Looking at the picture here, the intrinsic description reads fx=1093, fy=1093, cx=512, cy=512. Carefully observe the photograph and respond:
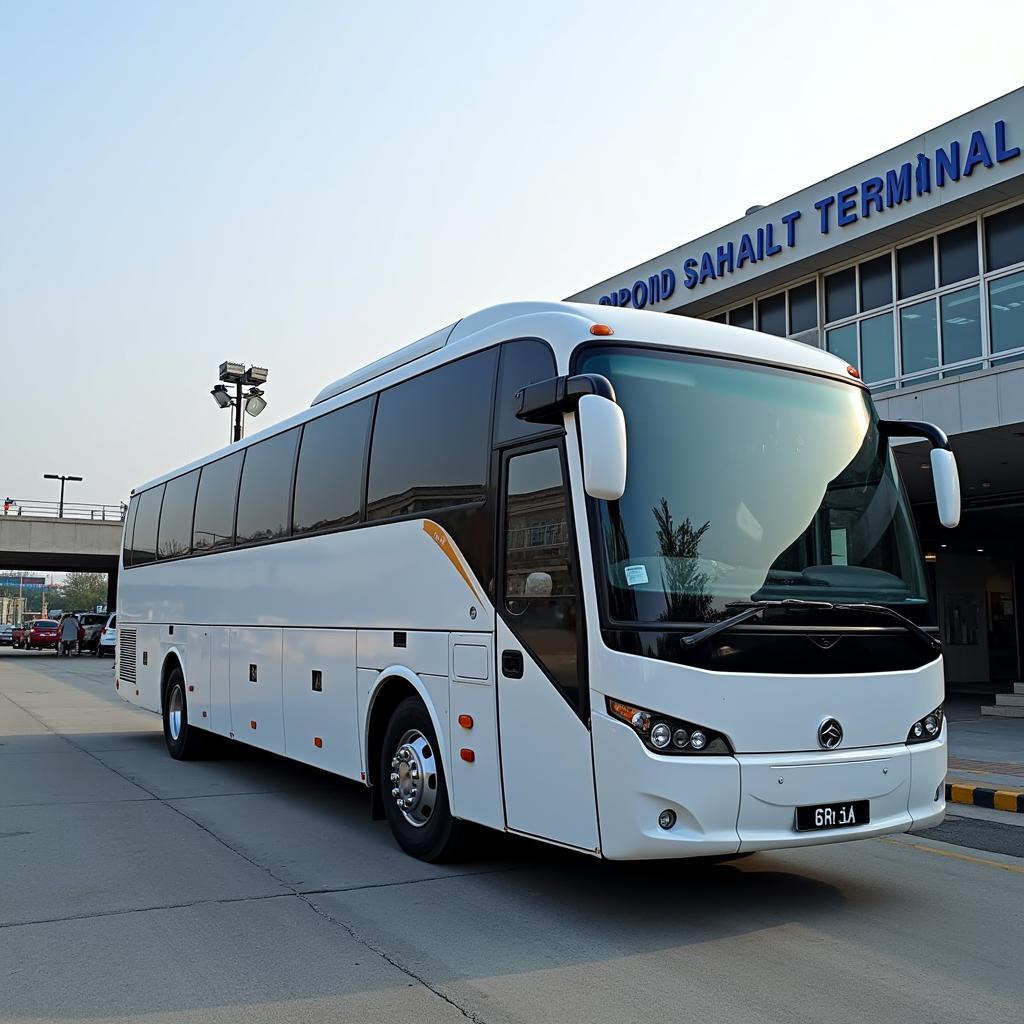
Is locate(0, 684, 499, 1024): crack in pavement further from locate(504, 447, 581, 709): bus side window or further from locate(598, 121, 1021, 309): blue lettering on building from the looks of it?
locate(598, 121, 1021, 309): blue lettering on building

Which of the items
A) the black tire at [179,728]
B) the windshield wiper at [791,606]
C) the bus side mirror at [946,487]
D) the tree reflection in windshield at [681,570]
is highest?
the bus side mirror at [946,487]

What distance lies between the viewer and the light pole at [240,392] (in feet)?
72.7

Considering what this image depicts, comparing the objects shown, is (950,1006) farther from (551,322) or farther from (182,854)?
(182,854)

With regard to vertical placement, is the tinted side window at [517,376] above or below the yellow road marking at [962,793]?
above

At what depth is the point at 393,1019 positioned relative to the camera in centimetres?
438

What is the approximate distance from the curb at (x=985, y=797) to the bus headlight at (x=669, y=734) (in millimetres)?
5771

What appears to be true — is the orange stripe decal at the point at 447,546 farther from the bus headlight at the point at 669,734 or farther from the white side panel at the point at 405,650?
the bus headlight at the point at 669,734

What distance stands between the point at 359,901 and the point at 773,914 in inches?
90.6

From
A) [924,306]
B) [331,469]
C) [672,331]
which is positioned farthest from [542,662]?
[924,306]

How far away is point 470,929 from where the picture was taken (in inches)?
222

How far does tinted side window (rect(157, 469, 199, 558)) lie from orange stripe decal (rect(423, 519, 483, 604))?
6.45 metres

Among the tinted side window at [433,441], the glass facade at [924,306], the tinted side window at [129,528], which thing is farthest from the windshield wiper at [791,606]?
the tinted side window at [129,528]

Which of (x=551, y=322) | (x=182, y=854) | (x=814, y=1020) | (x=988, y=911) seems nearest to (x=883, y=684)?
(x=988, y=911)

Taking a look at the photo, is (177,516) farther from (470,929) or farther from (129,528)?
(470,929)
